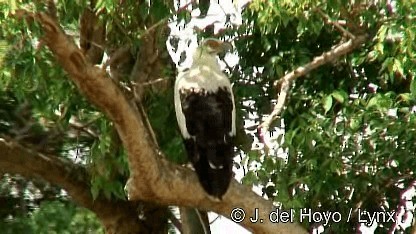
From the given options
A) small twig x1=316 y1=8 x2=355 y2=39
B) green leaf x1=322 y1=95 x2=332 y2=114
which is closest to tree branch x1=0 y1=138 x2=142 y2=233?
green leaf x1=322 y1=95 x2=332 y2=114

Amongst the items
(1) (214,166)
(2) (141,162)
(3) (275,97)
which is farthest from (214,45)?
(2) (141,162)

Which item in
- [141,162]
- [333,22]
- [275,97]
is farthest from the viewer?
[275,97]

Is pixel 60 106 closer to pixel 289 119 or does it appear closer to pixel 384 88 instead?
pixel 289 119

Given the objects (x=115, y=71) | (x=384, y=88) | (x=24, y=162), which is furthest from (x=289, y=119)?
(x=24, y=162)

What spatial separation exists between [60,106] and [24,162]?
610 mm

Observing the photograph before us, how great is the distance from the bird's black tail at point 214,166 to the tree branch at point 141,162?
5 cm

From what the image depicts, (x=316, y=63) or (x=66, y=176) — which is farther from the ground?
(x=316, y=63)

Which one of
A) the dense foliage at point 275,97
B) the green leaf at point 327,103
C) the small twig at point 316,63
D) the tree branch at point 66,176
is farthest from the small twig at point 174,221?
the green leaf at point 327,103

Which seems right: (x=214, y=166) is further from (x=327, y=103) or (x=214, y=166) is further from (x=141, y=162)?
(x=327, y=103)

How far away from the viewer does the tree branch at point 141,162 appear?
3.59 metres

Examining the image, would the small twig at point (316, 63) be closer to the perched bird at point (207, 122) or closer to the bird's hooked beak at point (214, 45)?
the perched bird at point (207, 122)

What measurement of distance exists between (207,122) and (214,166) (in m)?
0.27

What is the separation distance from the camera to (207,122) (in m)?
4.42

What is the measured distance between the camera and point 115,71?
15.1ft
